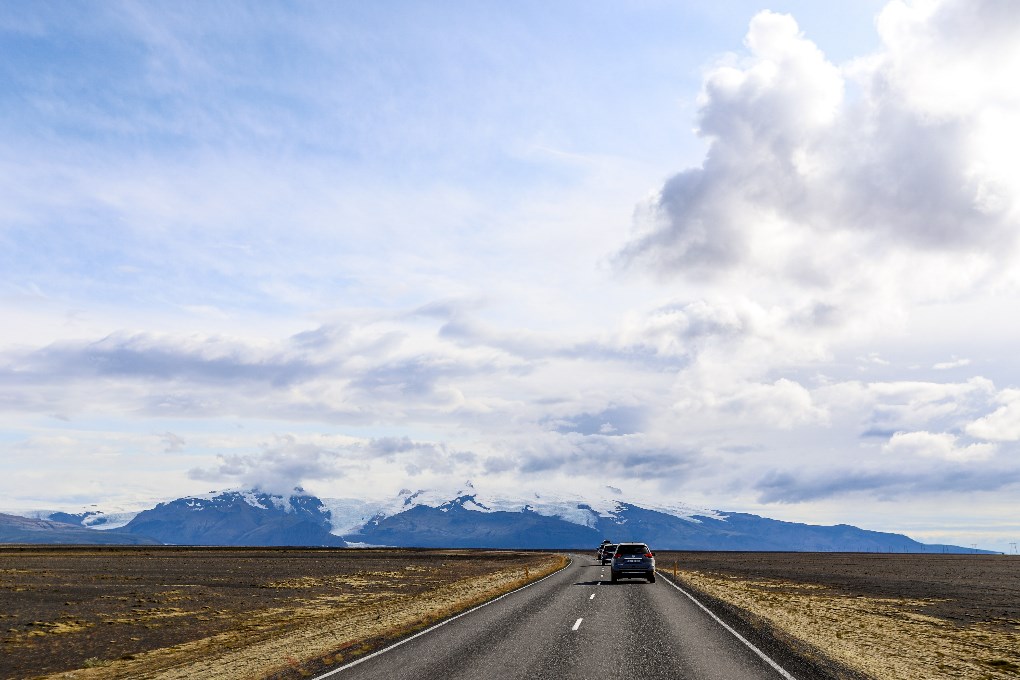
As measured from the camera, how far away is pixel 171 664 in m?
18.8

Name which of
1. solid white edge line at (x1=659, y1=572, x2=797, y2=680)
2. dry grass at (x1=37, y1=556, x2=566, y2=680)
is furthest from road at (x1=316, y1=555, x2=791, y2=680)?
dry grass at (x1=37, y1=556, x2=566, y2=680)

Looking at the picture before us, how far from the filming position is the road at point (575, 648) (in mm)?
14359

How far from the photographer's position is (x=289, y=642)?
2130 centimetres

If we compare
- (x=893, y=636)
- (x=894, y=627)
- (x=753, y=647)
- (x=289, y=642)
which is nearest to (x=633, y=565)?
(x=894, y=627)

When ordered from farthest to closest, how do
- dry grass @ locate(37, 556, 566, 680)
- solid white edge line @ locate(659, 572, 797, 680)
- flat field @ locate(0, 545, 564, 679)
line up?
flat field @ locate(0, 545, 564, 679), dry grass @ locate(37, 556, 566, 680), solid white edge line @ locate(659, 572, 797, 680)

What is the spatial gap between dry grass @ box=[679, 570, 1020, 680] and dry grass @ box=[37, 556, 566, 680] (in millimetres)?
10983

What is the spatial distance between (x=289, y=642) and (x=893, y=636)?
58.1ft

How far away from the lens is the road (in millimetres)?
14359

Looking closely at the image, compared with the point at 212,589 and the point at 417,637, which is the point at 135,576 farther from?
the point at 417,637

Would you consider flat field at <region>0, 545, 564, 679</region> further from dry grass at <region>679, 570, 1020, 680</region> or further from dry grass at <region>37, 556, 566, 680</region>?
dry grass at <region>679, 570, 1020, 680</region>

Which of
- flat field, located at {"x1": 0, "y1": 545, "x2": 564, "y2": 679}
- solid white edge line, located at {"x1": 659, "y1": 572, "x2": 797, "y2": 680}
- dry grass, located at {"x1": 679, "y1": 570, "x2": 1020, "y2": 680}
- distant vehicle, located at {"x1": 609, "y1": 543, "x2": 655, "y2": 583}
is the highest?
distant vehicle, located at {"x1": 609, "y1": 543, "x2": 655, "y2": 583}

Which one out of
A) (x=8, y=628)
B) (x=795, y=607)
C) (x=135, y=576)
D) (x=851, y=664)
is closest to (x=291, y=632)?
(x=8, y=628)

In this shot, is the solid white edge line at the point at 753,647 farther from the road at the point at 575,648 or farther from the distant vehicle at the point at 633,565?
the distant vehicle at the point at 633,565

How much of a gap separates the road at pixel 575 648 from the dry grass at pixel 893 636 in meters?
2.69
